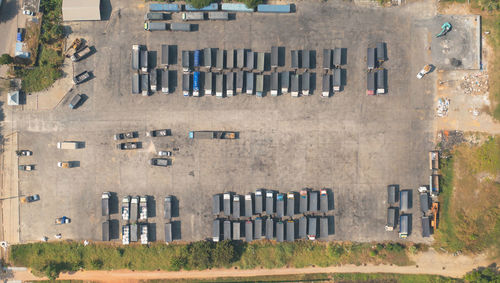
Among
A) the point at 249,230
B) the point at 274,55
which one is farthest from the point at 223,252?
the point at 274,55

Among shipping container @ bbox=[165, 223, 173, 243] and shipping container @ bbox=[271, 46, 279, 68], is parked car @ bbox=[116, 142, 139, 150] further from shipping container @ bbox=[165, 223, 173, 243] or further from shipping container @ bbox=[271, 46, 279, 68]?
shipping container @ bbox=[271, 46, 279, 68]

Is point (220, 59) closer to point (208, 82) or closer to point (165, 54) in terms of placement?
point (208, 82)

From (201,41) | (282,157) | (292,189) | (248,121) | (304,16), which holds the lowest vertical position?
(292,189)

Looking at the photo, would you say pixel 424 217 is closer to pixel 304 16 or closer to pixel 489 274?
pixel 489 274

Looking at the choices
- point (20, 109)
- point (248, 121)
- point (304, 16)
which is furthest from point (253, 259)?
point (20, 109)

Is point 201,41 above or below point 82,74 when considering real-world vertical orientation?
above

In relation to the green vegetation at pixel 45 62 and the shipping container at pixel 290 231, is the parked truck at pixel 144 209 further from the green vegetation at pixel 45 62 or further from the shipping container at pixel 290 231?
the green vegetation at pixel 45 62

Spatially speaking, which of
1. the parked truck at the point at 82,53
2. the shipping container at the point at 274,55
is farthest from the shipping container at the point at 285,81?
the parked truck at the point at 82,53
